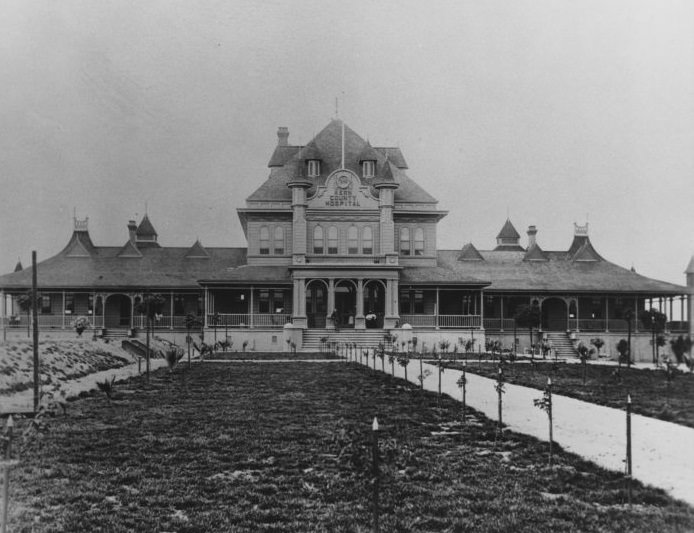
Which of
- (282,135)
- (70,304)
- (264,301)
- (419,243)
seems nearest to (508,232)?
(419,243)

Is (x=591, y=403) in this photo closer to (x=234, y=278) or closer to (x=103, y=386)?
(x=103, y=386)

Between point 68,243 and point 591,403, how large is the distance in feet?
153

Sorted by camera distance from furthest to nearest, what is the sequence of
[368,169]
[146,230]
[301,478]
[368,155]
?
[146,230] → [368,155] → [368,169] → [301,478]

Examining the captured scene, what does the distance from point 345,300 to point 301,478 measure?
4136cm

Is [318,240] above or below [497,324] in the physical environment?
above

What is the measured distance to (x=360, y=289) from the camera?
4662 cm

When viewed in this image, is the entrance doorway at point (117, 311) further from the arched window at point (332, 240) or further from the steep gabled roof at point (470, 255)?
the steep gabled roof at point (470, 255)

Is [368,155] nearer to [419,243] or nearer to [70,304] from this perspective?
[419,243]

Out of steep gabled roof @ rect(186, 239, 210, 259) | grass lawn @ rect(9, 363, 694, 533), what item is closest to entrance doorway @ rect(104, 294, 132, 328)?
steep gabled roof @ rect(186, 239, 210, 259)

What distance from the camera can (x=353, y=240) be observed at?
50438 mm

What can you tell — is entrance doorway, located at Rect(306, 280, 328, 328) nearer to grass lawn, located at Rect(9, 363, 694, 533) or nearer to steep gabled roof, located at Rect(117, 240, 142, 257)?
steep gabled roof, located at Rect(117, 240, 142, 257)

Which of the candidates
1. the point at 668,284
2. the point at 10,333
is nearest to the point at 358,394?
the point at 10,333

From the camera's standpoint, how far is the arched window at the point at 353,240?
50344 mm

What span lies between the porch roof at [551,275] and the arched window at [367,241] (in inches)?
222
